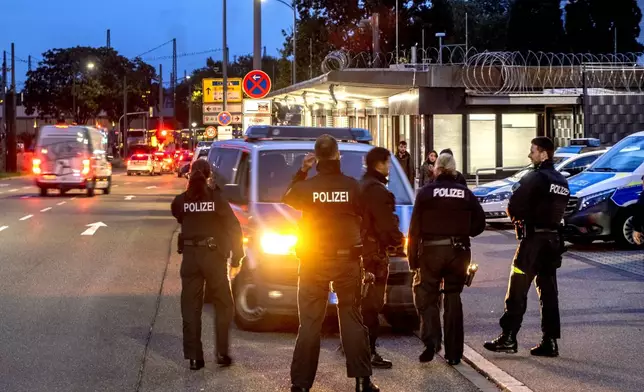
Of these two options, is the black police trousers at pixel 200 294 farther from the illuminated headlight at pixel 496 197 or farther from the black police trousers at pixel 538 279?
the illuminated headlight at pixel 496 197

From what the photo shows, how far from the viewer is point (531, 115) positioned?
39188 mm

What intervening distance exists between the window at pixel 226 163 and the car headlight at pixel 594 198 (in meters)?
7.15

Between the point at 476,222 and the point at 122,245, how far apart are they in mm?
11718

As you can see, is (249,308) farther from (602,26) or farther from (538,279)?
(602,26)

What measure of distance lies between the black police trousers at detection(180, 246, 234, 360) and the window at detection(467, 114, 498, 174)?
30.8 meters

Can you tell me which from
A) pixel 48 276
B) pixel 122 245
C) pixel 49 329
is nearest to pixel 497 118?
pixel 122 245

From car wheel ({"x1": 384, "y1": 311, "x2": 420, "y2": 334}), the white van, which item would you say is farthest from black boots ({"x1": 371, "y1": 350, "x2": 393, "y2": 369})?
the white van

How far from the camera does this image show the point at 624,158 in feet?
61.5

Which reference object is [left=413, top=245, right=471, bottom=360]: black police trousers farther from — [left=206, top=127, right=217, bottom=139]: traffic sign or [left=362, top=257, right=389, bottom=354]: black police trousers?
[left=206, top=127, right=217, bottom=139]: traffic sign

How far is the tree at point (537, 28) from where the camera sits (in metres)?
71.5

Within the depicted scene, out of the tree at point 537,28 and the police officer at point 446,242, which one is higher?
the tree at point 537,28

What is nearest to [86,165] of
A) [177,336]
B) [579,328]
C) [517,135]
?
[517,135]

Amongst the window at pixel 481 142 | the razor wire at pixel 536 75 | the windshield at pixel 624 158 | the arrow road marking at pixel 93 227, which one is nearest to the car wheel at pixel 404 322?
the windshield at pixel 624 158

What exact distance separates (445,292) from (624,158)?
10662 mm
